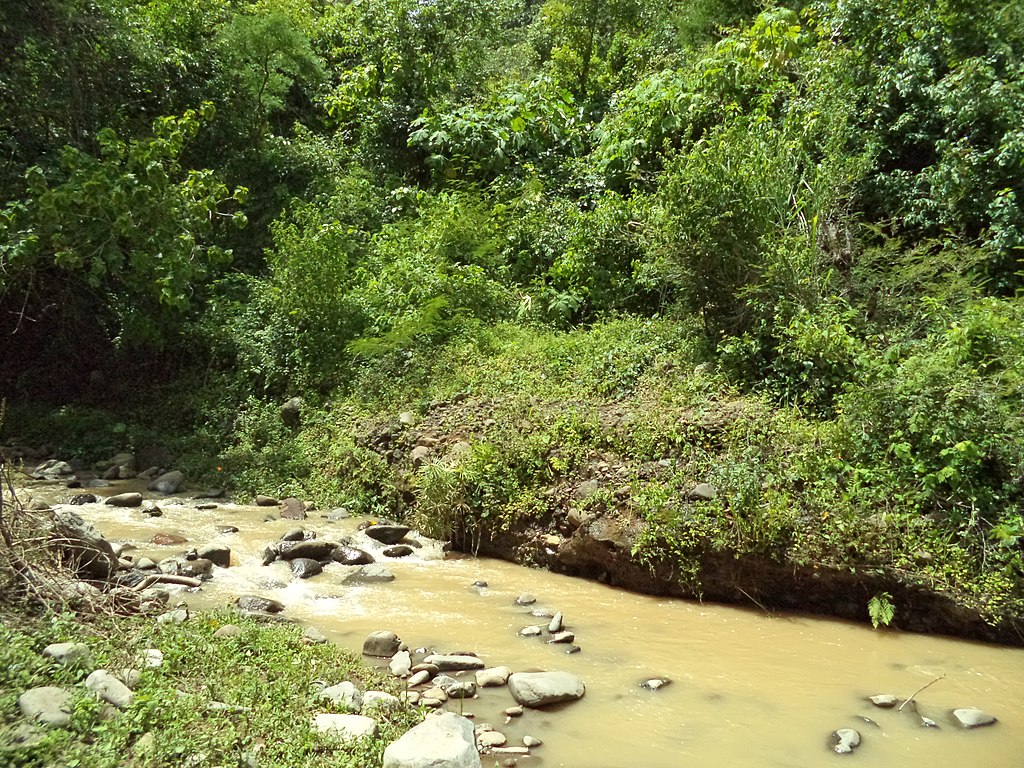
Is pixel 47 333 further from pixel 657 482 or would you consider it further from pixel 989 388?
pixel 989 388

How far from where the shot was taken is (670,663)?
526cm

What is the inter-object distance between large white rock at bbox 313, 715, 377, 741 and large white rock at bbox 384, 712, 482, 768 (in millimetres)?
204

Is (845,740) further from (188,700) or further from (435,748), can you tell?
(188,700)

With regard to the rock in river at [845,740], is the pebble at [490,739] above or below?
below

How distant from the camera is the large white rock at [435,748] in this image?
3396mm

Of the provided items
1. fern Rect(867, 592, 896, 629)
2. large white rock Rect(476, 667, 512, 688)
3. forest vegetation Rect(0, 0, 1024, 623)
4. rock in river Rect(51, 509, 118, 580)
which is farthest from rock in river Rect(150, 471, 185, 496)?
fern Rect(867, 592, 896, 629)

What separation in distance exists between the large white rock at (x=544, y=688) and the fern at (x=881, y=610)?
8.16ft

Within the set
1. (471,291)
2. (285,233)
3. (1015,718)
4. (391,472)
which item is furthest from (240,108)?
(1015,718)

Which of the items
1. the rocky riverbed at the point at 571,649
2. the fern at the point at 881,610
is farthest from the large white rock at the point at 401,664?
the fern at the point at 881,610

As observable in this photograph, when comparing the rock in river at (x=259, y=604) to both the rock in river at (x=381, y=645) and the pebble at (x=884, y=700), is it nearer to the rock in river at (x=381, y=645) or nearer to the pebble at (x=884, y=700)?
the rock in river at (x=381, y=645)

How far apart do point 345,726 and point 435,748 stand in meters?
0.54

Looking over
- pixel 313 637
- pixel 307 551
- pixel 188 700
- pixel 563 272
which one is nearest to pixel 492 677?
pixel 313 637

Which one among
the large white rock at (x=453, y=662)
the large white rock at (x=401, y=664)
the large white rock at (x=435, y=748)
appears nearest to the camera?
the large white rock at (x=435, y=748)

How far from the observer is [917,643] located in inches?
225
